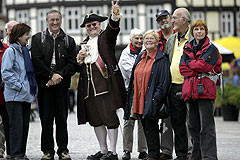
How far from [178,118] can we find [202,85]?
0.91 m

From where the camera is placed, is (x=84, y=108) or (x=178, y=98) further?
(x=84, y=108)

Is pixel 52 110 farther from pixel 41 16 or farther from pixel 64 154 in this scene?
pixel 41 16

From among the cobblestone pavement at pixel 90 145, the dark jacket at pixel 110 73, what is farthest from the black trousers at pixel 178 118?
the dark jacket at pixel 110 73

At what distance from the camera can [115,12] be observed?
876 centimetres

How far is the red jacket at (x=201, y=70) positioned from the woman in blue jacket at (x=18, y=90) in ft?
7.78

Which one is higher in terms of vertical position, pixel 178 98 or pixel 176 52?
pixel 176 52

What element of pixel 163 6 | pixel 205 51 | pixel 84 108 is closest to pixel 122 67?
pixel 84 108

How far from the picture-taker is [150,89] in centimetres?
874

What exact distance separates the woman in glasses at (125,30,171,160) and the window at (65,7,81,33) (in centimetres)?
3502

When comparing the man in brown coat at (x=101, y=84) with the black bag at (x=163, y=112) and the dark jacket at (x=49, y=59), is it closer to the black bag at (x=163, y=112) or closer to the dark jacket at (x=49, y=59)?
the dark jacket at (x=49, y=59)

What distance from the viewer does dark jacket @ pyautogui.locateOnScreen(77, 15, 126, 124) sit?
357 inches

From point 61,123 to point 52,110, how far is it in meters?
0.24

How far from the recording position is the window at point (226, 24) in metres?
43.8

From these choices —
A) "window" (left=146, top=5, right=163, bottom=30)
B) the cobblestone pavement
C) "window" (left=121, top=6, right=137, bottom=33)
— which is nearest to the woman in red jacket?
the cobblestone pavement
